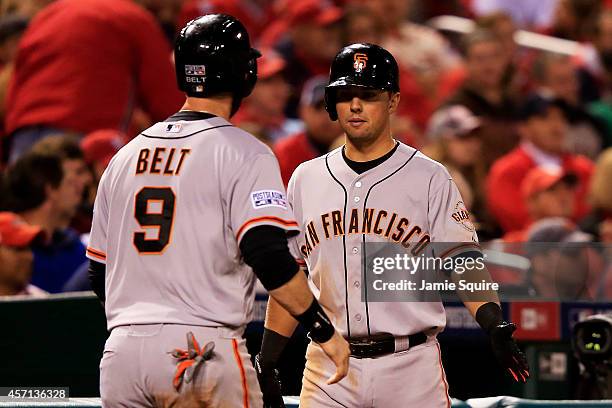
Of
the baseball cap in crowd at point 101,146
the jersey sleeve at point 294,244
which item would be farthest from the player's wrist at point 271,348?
the baseball cap in crowd at point 101,146

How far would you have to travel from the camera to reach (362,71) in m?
3.96

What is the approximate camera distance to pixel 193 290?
3445 millimetres

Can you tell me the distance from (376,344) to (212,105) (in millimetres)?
852

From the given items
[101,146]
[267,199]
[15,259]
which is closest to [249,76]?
[267,199]

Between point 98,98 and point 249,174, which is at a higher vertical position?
point 98,98

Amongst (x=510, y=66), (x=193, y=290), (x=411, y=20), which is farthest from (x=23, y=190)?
(x=411, y=20)

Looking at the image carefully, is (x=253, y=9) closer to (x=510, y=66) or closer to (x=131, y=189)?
(x=510, y=66)

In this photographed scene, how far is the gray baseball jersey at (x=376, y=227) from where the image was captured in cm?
390

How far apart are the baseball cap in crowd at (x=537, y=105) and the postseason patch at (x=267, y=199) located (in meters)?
5.34

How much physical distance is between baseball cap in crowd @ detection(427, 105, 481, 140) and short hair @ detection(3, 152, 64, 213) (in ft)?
8.60

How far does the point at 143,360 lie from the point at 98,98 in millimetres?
3818

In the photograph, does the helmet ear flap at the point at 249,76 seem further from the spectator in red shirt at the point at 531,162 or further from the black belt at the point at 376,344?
the spectator in red shirt at the point at 531,162

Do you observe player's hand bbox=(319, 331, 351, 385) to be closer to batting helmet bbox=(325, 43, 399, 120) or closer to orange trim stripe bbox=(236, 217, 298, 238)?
orange trim stripe bbox=(236, 217, 298, 238)

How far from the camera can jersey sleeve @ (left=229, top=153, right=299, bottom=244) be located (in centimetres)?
339
